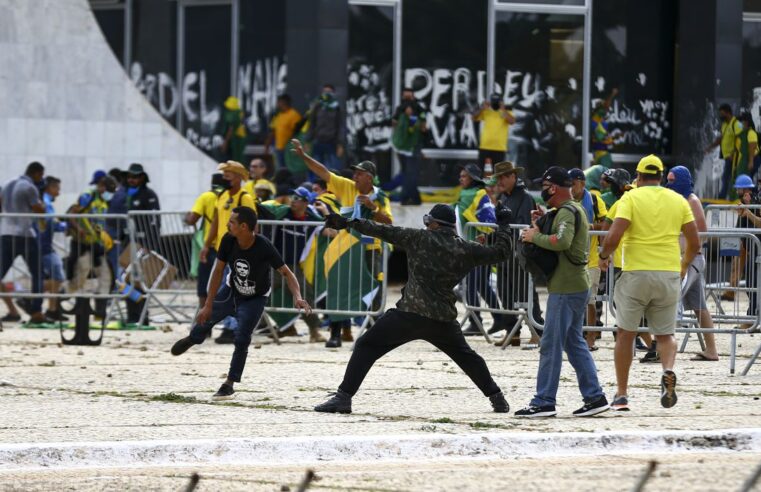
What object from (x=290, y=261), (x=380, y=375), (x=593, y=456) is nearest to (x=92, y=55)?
(x=290, y=261)

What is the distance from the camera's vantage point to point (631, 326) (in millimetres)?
10969

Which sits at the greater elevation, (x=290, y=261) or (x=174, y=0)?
(x=174, y=0)

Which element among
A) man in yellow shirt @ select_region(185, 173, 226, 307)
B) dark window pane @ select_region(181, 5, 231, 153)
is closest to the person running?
man in yellow shirt @ select_region(185, 173, 226, 307)

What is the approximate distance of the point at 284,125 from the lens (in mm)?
24031

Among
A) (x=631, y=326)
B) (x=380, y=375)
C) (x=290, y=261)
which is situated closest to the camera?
(x=631, y=326)

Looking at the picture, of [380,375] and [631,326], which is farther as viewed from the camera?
[380,375]

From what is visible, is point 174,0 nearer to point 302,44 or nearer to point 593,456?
point 302,44

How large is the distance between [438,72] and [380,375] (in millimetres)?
A: 12465

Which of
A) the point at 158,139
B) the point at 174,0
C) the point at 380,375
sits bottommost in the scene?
the point at 380,375

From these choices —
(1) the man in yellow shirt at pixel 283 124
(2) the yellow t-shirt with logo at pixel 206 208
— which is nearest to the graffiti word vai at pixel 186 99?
(1) the man in yellow shirt at pixel 283 124

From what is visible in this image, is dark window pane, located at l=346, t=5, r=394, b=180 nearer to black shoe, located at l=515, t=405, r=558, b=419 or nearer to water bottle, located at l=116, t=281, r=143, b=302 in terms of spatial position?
water bottle, located at l=116, t=281, r=143, b=302

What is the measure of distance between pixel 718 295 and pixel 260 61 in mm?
11611

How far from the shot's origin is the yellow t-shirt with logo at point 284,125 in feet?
78.9

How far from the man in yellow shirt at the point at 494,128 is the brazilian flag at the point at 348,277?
26.1ft
